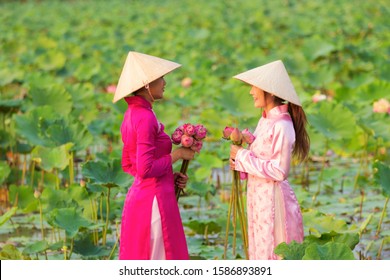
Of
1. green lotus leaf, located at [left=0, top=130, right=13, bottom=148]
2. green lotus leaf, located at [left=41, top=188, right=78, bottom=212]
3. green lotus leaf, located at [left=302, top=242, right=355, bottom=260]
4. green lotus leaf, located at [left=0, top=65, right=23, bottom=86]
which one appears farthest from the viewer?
green lotus leaf, located at [left=0, top=65, right=23, bottom=86]

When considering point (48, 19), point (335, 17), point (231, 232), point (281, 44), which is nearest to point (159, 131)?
point (231, 232)

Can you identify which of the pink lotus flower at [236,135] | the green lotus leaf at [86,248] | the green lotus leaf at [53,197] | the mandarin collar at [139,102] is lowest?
the green lotus leaf at [86,248]

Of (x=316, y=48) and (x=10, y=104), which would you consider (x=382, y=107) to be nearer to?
(x=10, y=104)

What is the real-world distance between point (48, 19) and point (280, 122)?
13.2 meters

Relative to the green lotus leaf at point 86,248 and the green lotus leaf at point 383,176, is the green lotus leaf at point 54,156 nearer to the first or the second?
the green lotus leaf at point 86,248

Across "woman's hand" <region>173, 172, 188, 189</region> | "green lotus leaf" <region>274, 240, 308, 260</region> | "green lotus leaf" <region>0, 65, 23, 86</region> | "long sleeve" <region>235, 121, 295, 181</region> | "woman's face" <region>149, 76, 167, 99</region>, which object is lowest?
"green lotus leaf" <region>274, 240, 308, 260</region>

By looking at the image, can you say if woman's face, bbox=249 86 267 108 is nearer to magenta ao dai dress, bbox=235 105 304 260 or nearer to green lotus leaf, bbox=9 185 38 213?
magenta ao dai dress, bbox=235 105 304 260

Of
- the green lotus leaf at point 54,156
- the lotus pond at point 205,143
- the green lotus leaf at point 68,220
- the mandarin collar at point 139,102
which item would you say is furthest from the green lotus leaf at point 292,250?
the green lotus leaf at point 54,156

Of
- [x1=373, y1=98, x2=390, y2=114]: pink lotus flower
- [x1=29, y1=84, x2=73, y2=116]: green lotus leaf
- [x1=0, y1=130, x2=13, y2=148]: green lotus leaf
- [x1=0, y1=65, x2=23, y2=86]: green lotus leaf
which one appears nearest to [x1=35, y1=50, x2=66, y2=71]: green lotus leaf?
[x1=0, y1=65, x2=23, y2=86]: green lotus leaf

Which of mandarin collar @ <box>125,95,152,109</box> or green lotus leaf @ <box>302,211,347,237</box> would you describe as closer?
mandarin collar @ <box>125,95,152,109</box>

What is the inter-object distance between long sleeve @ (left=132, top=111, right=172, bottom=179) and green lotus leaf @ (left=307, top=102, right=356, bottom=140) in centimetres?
224

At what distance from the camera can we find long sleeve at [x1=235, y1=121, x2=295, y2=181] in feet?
10.3

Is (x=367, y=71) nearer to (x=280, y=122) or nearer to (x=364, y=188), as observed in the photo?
(x=364, y=188)

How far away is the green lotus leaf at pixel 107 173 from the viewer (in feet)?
12.7
